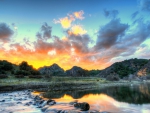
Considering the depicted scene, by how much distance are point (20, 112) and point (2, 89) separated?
40.1 metres

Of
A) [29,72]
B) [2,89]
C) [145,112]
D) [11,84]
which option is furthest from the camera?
[29,72]

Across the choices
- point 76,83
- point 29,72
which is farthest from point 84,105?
point 29,72

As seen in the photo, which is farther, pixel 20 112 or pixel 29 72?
pixel 29 72

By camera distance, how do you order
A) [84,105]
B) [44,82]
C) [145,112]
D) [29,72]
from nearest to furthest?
[145,112] → [84,105] → [44,82] → [29,72]

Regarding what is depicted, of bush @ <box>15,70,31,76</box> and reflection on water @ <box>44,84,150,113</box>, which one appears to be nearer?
reflection on water @ <box>44,84,150,113</box>

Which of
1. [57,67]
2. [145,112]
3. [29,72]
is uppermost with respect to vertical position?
[57,67]

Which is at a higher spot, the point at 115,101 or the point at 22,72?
the point at 22,72

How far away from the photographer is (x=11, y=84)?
6228 cm

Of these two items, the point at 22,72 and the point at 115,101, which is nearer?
the point at 115,101

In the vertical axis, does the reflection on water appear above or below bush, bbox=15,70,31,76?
below

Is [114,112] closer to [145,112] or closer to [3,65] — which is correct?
[145,112]

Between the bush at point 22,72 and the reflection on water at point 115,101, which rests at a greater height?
the bush at point 22,72

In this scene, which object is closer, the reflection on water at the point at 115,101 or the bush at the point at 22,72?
the reflection on water at the point at 115,101

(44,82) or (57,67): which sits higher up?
(57,67)
